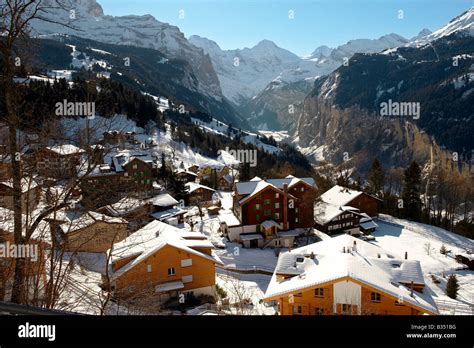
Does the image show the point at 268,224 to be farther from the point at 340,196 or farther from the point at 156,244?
the point at 156,244

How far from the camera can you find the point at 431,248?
38125 millimetres

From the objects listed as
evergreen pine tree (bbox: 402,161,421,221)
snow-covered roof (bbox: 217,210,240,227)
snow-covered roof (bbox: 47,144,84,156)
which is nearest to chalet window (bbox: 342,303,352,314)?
snow-covered roof (bbox: 47,144,84,156)

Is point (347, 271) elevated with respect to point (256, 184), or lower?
lower

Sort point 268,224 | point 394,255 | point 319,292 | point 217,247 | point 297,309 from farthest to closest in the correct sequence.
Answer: point 268,224 < point 217,247 < point 394,255 < point 297,309 < point 319,292

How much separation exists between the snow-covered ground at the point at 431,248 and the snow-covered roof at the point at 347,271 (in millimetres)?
7014

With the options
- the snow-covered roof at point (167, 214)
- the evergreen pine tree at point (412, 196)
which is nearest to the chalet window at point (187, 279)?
the snow-covered roof at point (167, 214)

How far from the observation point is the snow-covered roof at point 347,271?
1433 cm

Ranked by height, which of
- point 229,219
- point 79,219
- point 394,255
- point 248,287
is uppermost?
point 79,219

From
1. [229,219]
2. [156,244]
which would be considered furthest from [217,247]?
[156,244]

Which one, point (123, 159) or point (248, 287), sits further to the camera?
point (123, 159)

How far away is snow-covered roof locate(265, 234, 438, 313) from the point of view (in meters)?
14.3

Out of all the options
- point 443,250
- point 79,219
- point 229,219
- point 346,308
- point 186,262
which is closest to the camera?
point 79,219

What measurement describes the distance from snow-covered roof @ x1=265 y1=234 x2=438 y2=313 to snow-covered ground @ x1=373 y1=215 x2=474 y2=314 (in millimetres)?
7014

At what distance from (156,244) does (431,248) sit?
31.4 meters
